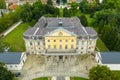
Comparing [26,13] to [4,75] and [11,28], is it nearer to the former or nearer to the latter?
[11,28]

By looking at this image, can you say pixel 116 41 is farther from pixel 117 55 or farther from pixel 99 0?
pixel 99 0

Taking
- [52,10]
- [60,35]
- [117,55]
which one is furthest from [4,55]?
[52,10]

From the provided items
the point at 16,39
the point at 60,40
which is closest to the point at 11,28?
the point at 16,39

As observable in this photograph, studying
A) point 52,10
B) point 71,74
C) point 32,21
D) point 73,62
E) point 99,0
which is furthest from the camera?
point 99,0

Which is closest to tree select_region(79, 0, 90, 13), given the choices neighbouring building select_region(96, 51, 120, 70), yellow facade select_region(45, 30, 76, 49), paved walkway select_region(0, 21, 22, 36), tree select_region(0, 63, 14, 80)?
paved walkway select_region(0, 21, 22, 36)

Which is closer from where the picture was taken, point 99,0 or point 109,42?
point 109,42
